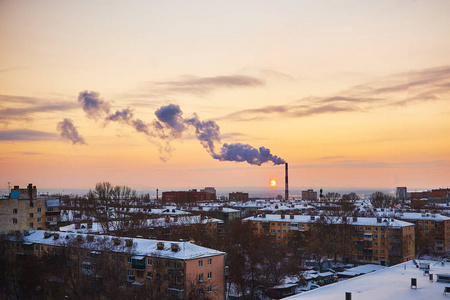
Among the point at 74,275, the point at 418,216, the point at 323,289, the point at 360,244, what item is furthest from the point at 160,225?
the point at 418,216

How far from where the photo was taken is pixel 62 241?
39.8 metres

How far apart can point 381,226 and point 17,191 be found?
50.8 m

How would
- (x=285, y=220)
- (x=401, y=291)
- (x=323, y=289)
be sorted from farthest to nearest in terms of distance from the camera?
(x=285, y=220), (x=323, y=289), (x=401, y=291)

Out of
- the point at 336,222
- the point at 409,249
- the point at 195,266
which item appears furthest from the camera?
the point at 336,222

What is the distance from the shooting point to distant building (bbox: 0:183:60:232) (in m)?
52.8

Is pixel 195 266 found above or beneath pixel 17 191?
beneath

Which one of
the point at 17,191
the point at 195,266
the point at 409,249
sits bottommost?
the point at 409,249

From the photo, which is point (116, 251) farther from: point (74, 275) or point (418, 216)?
point (418, 216)

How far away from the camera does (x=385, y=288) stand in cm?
2302

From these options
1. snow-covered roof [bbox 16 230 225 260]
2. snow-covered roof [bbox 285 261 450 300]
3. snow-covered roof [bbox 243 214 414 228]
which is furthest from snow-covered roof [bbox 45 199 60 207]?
snow-covered roof [bbox 285 261 450 300]

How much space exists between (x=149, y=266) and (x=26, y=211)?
95.5 feet

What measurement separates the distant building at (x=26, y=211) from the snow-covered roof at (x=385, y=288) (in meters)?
43.6

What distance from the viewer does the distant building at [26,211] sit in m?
52.8

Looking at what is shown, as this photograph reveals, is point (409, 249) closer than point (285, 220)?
Yes
